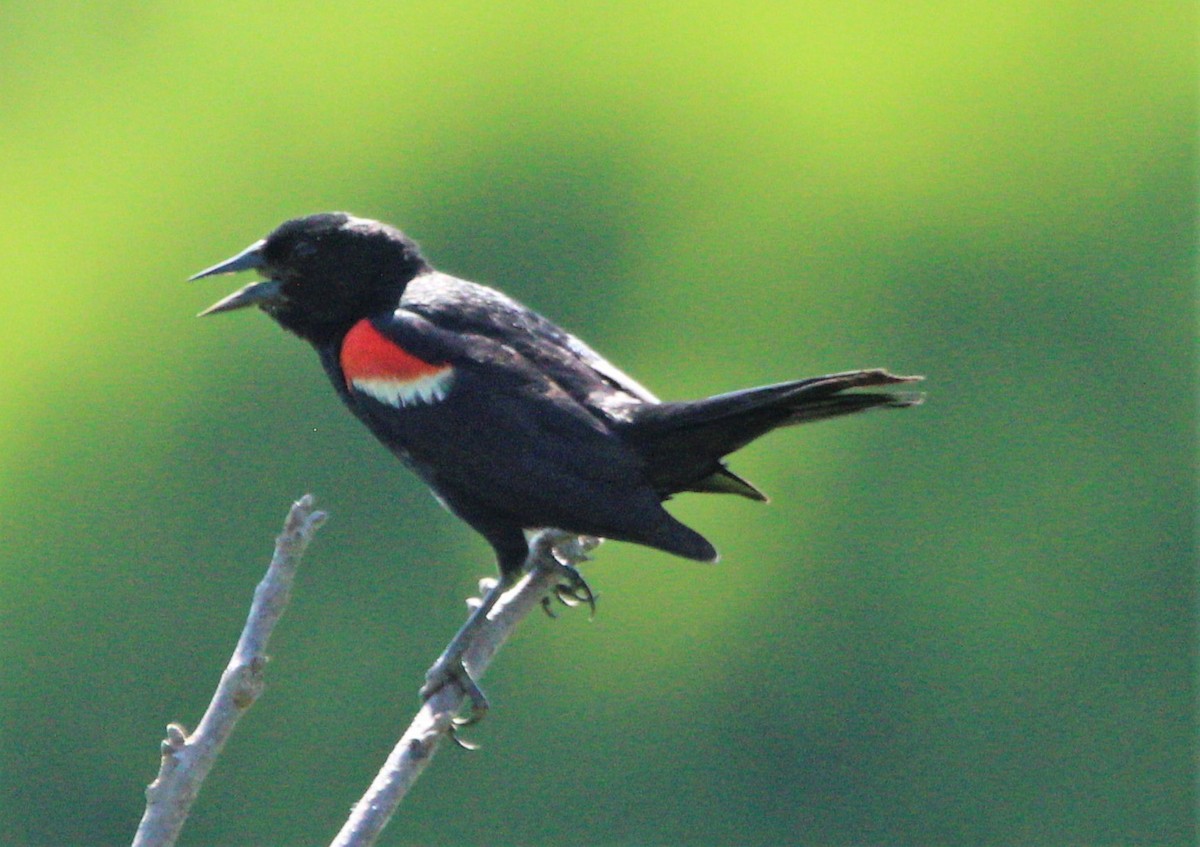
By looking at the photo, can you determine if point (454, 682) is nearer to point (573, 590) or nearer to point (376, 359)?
point (573, 590)

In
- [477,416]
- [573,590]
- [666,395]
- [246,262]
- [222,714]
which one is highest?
[666,395]

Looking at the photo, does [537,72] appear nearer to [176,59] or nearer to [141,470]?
[176,59]

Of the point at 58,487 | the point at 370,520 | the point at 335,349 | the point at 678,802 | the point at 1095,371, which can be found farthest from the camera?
the point at 1095,371

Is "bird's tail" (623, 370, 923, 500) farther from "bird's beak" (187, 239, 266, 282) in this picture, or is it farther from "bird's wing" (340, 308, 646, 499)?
"bird's beak" (187, 239, 266, 282)

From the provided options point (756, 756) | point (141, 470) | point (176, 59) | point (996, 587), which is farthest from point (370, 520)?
point (176, 59)

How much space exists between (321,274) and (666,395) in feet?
39.2

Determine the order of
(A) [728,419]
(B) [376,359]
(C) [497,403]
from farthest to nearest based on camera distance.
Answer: (B) [376,359] < (C) [497,403] < (A) [728,419]

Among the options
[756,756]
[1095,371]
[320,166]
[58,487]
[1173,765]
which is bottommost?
[58,487]

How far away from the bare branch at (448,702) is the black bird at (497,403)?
0.06 m

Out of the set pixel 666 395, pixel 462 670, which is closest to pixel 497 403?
pixel 462 670

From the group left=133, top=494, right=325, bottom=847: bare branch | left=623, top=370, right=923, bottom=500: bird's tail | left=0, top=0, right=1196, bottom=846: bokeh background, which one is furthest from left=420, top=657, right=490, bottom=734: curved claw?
left=0, top=0, right=1196, bottom=846: bokeh background

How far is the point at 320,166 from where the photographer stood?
1941cm

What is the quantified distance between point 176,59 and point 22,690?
8.80 metres

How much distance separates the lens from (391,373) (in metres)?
3.79
